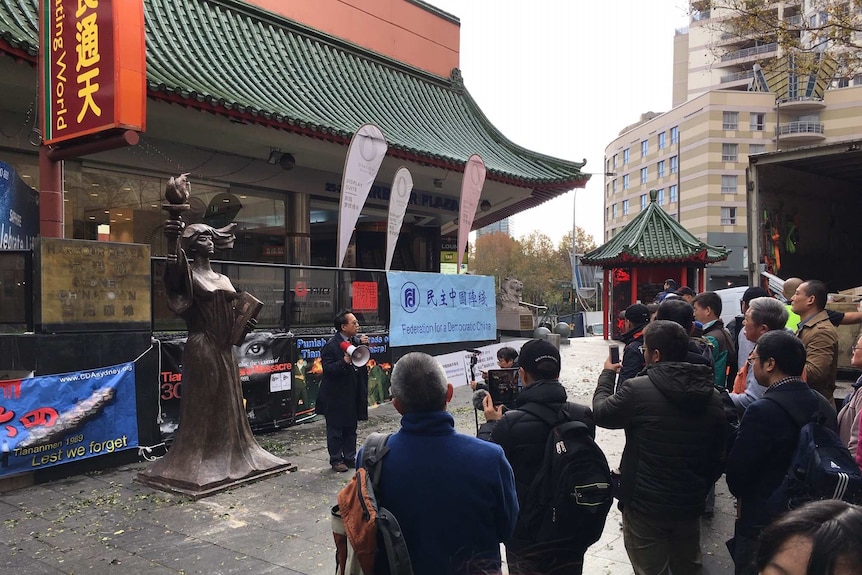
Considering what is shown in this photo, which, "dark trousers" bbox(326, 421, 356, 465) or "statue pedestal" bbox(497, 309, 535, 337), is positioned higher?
"statue pedestal" bbox(497, 309, 535, 337)

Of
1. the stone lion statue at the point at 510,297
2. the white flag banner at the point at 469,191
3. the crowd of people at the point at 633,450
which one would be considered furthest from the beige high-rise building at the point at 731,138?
the crowd of people at the point at 633,450

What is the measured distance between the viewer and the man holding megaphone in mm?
6688

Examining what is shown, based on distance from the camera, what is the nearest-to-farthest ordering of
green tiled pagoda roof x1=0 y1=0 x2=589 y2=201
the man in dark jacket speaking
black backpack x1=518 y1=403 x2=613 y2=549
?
black backpack x1=518 y1=403 x2=613 y2=549
the man in dark jacket speaking
green tiled pagoda roof x1=0 y1=0 x2=589 y2=201

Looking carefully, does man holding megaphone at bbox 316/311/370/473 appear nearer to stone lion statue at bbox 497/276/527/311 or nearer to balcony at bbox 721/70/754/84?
stone lion statue at bbox 497/276/527/311

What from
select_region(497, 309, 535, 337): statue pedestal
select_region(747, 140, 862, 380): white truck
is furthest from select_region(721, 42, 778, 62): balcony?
select_region(747, 140, 862, 380): white truck

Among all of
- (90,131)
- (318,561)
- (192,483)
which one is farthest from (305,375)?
(318,561)

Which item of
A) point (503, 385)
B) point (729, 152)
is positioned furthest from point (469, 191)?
point (729, 152)

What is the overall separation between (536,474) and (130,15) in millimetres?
6551

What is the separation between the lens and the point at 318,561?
4.35m

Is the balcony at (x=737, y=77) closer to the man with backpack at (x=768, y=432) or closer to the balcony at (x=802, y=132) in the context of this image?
the balcony at (x=802, y=132)

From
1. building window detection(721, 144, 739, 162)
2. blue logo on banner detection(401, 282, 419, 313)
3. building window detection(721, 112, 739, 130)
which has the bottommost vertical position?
blue logo on banner detection(401, 282, 419, 313)

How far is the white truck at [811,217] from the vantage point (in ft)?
28.3

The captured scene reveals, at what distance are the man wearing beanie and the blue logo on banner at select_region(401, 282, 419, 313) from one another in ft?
20.9

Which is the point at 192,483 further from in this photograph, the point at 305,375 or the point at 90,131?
the point at 90,131
